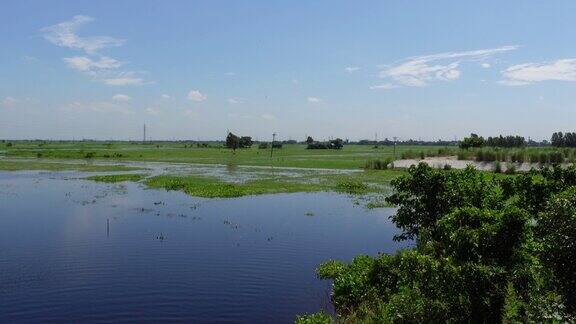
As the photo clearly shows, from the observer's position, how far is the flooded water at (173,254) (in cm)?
1897

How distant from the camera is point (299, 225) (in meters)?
34.5

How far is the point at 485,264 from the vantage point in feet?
41.6

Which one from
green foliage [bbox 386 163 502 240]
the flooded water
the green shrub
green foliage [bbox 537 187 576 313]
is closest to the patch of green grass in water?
the flooded water

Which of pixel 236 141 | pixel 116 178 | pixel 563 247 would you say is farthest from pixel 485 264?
pixel 236 141

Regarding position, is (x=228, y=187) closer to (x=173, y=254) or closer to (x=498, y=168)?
(x=173, y=254)

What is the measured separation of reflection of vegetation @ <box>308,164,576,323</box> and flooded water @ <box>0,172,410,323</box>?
4457mm

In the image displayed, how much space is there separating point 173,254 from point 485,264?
17.4 metres

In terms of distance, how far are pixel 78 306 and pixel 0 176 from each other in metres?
57.5

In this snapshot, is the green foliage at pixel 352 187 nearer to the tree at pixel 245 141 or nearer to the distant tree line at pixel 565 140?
the distant tree line at pixel 565 140

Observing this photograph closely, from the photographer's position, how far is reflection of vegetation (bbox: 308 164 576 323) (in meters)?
11.0

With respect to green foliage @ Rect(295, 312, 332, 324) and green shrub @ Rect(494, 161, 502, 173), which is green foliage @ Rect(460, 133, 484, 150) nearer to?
green shrub @ Rect(494, 161, 502, 173)

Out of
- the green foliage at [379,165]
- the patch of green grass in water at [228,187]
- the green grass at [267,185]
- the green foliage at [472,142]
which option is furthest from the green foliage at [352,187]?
the green foliage at [472,142]

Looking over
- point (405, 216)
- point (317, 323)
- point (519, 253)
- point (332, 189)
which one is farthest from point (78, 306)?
point (332, 189)

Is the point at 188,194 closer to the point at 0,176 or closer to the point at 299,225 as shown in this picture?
the point at 299,225
